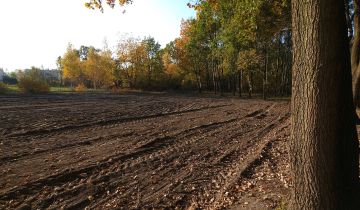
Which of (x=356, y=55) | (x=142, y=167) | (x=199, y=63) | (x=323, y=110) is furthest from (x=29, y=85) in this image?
(x=323, y=110)

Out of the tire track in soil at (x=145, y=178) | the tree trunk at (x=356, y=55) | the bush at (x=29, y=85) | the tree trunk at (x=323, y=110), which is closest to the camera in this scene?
the tree trunk at (x=323, y=110)

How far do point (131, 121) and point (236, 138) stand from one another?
7.55m

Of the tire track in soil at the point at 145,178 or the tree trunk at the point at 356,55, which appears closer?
the tire track in soil at the point at 145,178

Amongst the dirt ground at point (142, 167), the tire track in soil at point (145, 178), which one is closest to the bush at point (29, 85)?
the dirt ground at point (142, 167)

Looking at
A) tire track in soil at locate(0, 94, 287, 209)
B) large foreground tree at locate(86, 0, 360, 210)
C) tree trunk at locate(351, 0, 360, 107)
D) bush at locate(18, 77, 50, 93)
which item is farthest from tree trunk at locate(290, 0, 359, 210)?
bush at locate(18, 77, 50, 93)

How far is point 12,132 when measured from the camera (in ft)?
46.2

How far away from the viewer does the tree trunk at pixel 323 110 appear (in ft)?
13.8

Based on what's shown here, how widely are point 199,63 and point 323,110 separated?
57433 millimetres

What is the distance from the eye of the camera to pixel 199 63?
6106cm

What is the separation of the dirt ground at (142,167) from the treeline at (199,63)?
93.1 ft

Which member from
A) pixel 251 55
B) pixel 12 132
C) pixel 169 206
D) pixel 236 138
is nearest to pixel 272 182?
pixel 169 206

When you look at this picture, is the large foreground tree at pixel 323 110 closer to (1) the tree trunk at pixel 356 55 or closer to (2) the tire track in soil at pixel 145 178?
(2) the tire track in soil at pixel 145 178

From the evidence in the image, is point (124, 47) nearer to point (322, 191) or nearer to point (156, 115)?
point (156, 115)

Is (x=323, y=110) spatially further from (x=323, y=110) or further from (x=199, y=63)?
(x=199, y=63)
